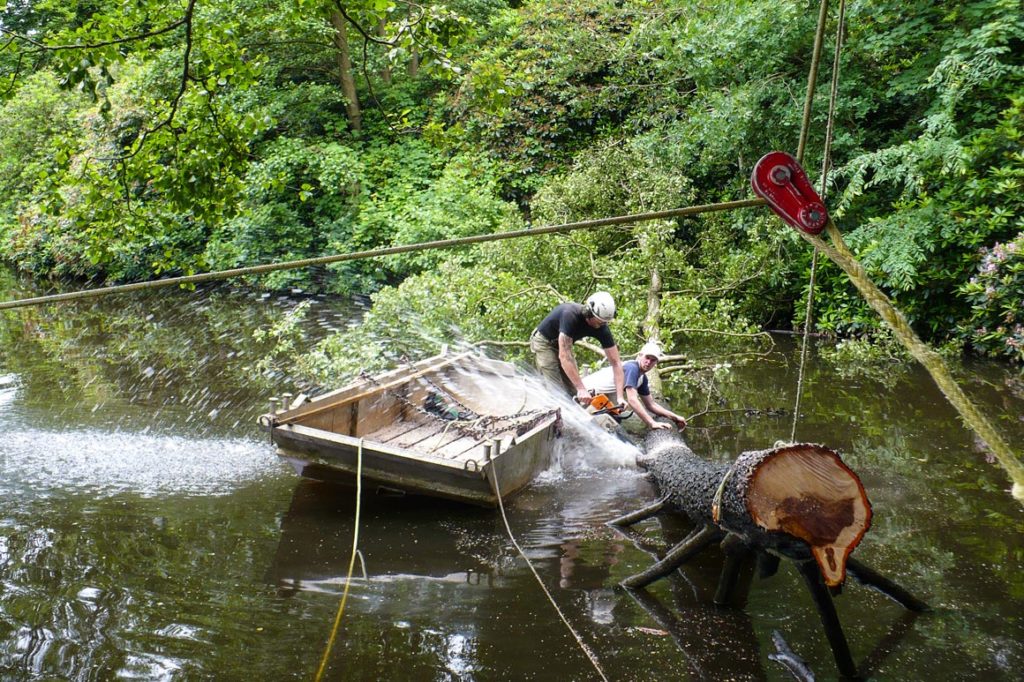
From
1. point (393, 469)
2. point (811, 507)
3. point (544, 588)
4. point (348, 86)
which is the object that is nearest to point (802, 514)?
point (811, 507)

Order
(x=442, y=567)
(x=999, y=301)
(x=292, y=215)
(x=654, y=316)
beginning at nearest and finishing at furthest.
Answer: (x=442, y=567) → (x=654, y=316) → (x=999, y=301) → (x=292, y=215)

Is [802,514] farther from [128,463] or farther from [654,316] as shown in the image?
[654,316]

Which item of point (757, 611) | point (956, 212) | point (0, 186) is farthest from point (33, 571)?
point (0, 186)

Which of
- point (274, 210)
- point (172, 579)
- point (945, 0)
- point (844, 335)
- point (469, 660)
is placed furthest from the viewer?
point (274, 210)

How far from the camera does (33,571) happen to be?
17.8ft

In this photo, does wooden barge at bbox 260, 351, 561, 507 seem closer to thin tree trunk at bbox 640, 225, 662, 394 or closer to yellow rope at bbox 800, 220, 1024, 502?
thin tree trunk at bbox 640, 225, 662, 394

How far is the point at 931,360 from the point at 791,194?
29.7 inches

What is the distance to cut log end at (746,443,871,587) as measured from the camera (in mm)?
4004

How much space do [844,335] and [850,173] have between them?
2371mm

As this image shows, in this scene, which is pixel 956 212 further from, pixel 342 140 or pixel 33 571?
pixel 342 140

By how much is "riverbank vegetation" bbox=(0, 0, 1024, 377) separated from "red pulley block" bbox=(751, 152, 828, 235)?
3.23 m

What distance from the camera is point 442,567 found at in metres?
5.57

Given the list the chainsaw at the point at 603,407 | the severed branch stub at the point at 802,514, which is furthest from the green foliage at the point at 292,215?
the severed branch stub at the point at 802,514

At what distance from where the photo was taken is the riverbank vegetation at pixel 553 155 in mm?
6297
